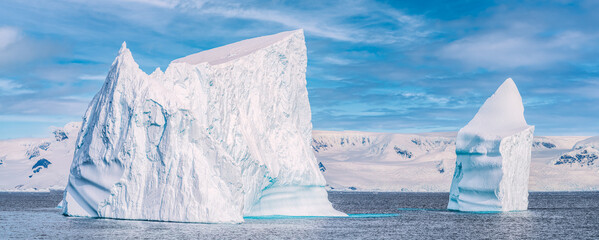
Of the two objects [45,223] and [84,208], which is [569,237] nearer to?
[84,208]

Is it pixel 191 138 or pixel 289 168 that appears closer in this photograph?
pixel 191 138

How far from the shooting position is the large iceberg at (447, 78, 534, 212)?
43125 millimetres

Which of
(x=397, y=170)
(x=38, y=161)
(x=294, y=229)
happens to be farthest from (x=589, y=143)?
(x=294, y=229)

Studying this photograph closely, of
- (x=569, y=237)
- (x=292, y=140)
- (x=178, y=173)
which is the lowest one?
(x=569, y=237)

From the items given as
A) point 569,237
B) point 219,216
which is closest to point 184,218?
point 219,216

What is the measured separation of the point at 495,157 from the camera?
141 feet

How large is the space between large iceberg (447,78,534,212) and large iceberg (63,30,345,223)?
11755 millimetres

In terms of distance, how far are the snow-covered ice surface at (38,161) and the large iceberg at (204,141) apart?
10185cm

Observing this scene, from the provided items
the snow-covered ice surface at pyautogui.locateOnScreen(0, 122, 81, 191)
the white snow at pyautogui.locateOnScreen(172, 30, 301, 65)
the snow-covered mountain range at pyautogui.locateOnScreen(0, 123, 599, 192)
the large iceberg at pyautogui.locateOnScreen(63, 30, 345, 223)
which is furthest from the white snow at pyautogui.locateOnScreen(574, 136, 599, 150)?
the large iceberg at pyautogui.locateOnScreen(63, 30, 345, 223)

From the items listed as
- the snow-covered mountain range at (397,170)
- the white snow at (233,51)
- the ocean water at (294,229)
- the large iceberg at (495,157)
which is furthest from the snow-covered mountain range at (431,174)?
the white snow at (233,51)

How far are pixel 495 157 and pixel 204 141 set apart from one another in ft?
68.1

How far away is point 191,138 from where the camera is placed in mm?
30656

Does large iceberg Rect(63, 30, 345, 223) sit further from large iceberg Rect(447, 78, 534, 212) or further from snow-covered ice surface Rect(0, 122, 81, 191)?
snow-covered ice surface Rect(0, 122, 81, 191)

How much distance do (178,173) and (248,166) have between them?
168 inches
